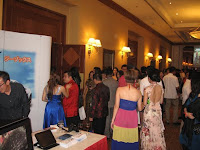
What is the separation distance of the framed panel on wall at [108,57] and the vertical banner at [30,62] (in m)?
3.73

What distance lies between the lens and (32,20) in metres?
4.62

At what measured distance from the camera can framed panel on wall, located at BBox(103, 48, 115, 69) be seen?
7086 mm

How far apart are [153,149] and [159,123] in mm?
455

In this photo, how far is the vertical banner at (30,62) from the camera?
3.03m

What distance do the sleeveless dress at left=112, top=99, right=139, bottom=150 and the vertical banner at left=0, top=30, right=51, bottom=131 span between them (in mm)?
1350

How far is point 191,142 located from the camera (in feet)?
8.68

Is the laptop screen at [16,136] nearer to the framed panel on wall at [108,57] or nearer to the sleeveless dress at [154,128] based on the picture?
the sleeveless dress at [154,128]

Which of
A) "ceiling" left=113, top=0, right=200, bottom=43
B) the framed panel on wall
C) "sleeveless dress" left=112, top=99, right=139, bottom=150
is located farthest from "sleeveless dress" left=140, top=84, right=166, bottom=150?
"ceiling" left=113, top=0, right=200, bottom=43

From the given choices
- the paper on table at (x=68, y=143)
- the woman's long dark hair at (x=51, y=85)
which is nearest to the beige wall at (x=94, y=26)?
the woman's long dark hair at (x=51, y=85)

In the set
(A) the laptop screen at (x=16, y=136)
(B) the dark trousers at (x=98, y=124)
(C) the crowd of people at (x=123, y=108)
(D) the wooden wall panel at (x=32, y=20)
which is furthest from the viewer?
(D) the wooden wall panel at (x=32, y=20)

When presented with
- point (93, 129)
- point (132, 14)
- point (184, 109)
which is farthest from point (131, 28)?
point (184, 109)

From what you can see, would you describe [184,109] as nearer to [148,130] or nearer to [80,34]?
[148,130]

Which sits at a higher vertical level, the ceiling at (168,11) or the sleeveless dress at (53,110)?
the ceiling at (168,11)

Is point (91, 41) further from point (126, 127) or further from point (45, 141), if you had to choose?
point (45, 141)
